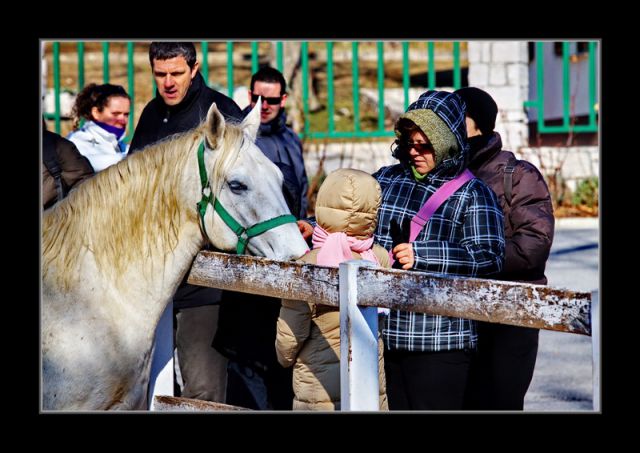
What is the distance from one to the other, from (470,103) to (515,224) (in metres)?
0.62

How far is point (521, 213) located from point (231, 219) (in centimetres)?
133

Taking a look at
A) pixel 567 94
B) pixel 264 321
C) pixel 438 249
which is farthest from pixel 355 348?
pixel 567 94

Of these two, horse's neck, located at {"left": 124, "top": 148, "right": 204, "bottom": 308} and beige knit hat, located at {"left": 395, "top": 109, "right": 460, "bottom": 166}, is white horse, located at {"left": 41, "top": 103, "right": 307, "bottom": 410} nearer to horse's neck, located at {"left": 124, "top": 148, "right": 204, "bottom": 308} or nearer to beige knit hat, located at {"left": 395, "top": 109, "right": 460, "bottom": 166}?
horse's neck, located at {"left": 124, "top": 148, "right": 204, "bottom": 308}

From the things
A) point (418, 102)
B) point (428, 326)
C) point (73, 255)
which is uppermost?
point (418, 102)

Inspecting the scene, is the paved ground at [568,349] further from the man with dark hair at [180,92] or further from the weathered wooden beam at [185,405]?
the man with dark hair at [180,92]

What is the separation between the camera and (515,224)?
4.16 m

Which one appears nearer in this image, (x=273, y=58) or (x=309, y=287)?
(x=309, y=287)

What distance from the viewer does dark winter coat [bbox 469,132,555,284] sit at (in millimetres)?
4051

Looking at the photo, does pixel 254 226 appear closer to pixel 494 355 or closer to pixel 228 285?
pixel 228 285

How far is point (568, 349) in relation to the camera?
8180mm

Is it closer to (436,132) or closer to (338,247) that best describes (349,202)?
(338,247)

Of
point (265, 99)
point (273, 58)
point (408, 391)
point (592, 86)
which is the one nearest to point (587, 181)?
point (592, 86)

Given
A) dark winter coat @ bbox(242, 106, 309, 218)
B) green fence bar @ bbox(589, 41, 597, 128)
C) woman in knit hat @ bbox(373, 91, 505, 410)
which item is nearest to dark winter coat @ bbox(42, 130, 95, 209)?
dark winter coat @ bbox(242, 106, 309, 218)

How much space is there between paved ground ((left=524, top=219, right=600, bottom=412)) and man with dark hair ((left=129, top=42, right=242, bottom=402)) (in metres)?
1.81
